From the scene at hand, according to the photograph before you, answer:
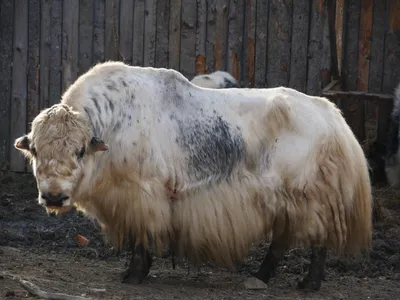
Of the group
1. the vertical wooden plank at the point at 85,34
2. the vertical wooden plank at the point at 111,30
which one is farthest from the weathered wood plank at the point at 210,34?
the vertical wooden plank at the point at 85,34

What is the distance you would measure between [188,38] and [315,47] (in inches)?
59.1

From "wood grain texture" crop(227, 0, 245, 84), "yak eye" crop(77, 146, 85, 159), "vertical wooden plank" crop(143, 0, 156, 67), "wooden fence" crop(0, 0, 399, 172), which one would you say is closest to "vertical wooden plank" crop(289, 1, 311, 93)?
"wooden fence" crop(0, 0, 399, 172)

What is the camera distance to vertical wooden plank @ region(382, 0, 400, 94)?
11.1 meters

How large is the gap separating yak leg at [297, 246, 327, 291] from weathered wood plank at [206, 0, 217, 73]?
4.33 m

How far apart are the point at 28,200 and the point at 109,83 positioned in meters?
3.40

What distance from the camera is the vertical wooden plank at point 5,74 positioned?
11898mm

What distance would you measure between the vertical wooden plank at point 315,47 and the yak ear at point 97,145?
16.0 ft

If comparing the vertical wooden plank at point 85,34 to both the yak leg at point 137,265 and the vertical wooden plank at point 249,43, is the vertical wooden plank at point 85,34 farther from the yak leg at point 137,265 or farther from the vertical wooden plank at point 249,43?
the yak leg at point 137,265

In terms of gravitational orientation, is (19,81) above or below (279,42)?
below

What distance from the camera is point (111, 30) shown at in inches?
461

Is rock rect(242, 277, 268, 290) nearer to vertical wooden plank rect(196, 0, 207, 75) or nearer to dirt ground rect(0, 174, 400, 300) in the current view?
dirt ground rect(0, 174, 400, 300)

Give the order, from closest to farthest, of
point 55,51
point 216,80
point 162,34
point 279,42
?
point 216,80 → point 279,42 → point 162,34 → point 55,51

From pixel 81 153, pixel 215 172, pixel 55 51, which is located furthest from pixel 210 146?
pixel 55 51

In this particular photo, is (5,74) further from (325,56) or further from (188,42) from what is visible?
(325,56)
